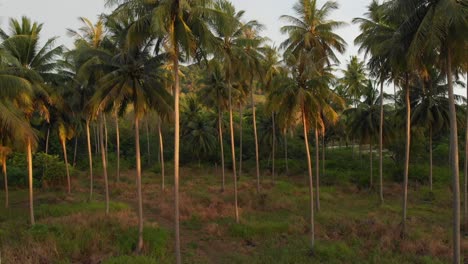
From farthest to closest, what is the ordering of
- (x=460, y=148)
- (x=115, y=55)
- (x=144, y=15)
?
(x=460, y=148), (x=115, y=55), (x=144, y=15)

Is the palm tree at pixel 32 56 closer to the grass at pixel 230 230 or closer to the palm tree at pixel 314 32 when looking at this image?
the grass at pixel 230 230

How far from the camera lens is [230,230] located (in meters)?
18.7

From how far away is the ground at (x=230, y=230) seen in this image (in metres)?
14.3

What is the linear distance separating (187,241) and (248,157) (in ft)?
113

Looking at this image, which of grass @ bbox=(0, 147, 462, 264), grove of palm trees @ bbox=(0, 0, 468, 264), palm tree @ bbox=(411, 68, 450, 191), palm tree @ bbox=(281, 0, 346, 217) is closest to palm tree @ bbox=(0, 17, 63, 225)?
grove of palm trees @ bbox=(0, 0, 468, 264)

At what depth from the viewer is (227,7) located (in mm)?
13484

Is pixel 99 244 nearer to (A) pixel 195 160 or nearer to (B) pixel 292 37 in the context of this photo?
(B) pixel 292 37

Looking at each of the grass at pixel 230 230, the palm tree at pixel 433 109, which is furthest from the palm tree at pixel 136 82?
the palm tree at pixel 433 109

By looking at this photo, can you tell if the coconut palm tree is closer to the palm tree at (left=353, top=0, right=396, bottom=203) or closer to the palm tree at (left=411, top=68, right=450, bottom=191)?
the palm tree at (left=353, top=0, right=396, bottom=203)

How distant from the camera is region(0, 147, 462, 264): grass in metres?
14.3

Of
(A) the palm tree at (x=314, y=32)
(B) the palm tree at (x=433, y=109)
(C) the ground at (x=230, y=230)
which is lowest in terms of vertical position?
(C) the ground at (x=230, y=230)

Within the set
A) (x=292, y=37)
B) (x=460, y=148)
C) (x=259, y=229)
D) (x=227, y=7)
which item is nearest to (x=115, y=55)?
(x=227, y=7)

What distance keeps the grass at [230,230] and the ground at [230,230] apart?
5 centimetres

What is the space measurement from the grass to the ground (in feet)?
0.16
